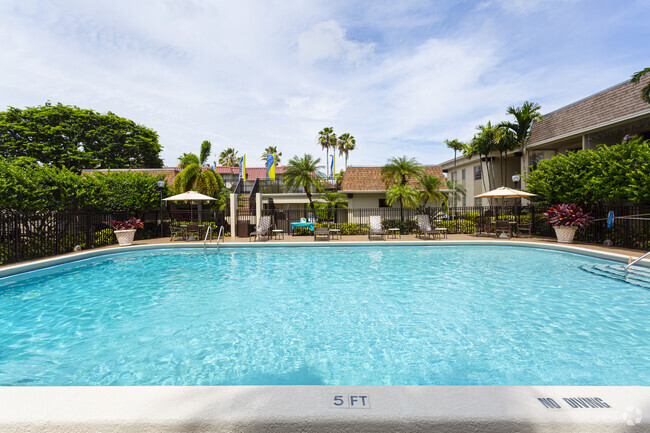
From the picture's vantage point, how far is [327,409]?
6.05ft

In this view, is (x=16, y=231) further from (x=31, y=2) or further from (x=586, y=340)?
(x=586, y=340)

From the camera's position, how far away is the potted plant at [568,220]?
501 inches

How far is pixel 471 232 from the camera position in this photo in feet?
61.2

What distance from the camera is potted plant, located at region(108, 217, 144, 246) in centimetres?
1368

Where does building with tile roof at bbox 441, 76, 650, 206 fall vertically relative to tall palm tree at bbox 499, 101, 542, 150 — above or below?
below

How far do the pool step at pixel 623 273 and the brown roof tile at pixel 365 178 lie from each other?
15.8m

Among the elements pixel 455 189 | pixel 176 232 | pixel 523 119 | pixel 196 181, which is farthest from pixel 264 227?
pixel 523 119

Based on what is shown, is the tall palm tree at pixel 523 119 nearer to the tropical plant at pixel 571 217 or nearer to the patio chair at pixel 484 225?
the patio chair at pixel 484 225

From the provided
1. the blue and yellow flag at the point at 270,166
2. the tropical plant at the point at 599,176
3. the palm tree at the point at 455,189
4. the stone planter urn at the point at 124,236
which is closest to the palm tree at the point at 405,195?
the palm tree at the point at 455,189

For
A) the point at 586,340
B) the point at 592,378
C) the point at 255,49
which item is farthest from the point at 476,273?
the point at 255,49

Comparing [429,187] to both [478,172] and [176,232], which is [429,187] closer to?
[478,172]

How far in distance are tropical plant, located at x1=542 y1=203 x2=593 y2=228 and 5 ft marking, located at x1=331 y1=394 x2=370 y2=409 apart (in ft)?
49.2

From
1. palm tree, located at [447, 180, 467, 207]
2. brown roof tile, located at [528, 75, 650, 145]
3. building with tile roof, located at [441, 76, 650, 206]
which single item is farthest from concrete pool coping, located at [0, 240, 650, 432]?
palm tree, located at [447, 180, 467, 207]

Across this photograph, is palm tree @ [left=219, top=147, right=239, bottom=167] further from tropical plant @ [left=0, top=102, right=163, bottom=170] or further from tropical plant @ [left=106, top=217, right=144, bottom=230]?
tropical plant @ [left=106, top=217, right=144, bottom=230]
